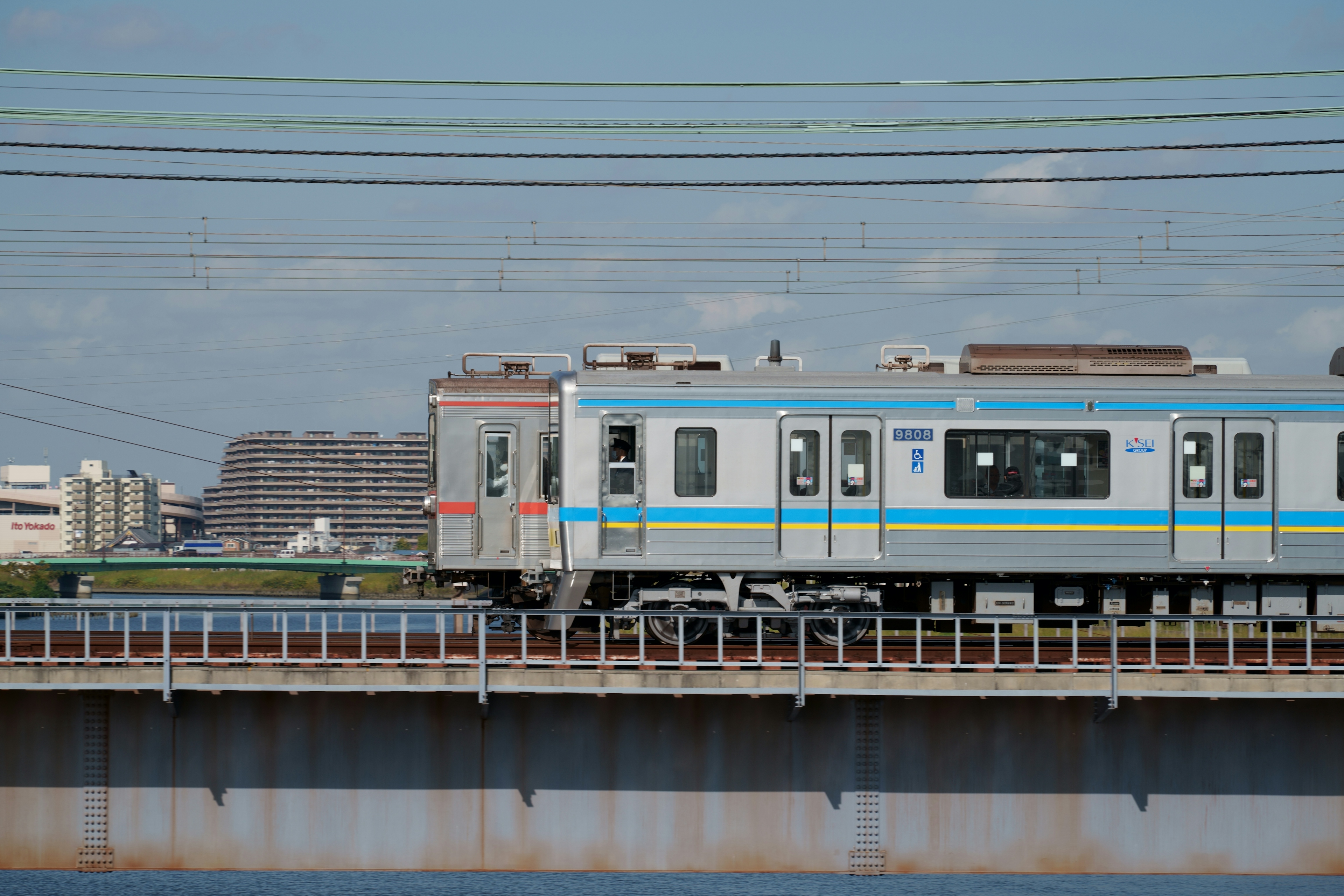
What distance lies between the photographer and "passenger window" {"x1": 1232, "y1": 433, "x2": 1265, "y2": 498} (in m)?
20.4

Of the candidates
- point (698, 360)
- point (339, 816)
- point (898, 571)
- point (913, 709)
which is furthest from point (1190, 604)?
point (339, 816)

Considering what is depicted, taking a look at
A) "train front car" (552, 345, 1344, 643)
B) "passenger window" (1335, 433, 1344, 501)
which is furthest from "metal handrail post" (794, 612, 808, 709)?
"passenger window" (1335, 433, 1344, 501)

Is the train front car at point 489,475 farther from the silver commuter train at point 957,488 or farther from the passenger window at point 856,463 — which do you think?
the passenger window at point 856,463

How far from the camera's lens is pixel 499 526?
2361 cm

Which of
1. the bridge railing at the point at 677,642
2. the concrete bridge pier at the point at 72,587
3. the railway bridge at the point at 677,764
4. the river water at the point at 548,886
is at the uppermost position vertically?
the bridge railing at the point at 677,642

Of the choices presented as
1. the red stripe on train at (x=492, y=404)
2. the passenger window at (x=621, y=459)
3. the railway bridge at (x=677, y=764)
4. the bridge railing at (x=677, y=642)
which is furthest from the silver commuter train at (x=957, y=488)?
the railway bridge at (x=677, y=764)

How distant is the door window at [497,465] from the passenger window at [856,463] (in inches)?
263

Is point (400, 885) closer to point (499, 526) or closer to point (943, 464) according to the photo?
point (499, 526)

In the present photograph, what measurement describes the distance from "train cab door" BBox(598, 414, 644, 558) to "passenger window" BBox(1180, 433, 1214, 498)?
855cm

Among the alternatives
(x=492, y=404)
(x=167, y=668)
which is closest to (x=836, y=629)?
(x=492, y=404)

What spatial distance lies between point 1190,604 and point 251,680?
1446cm

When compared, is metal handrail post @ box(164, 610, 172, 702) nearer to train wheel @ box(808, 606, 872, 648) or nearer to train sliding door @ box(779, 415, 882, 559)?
train sliding door @ box(779, 415, 882, 559)

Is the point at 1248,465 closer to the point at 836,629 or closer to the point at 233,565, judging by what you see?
the point at 836,629

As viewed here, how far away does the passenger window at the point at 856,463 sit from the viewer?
20016 millimetres
